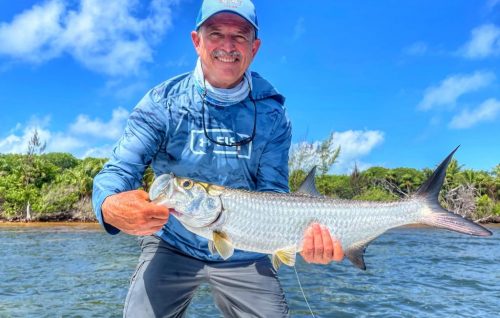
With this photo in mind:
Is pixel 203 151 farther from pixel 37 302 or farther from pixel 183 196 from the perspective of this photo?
pixel 37 302

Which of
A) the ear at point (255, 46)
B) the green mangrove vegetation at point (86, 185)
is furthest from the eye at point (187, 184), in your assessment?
the green mangrove vegetation at point (86, 185)

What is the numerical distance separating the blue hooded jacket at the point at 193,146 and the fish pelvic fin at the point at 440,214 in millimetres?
1351

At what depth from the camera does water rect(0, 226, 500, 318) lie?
422 inches

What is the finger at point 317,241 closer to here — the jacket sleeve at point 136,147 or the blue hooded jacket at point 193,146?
the blue hooded jacket at point 193,146

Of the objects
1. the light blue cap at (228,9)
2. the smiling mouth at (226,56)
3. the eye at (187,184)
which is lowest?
the eye at (187,184)

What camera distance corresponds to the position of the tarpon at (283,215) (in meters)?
3.58

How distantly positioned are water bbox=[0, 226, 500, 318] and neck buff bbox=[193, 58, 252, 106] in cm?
648

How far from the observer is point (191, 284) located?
4.44 metres

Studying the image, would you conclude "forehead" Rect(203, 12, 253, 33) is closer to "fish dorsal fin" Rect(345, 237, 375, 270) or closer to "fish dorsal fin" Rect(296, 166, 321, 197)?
"fish dorsal fin" Rect(296, 166, 321, 197)

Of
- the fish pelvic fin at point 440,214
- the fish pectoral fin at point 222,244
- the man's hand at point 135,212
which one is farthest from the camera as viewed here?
the fish pelvic fin at point 440,214

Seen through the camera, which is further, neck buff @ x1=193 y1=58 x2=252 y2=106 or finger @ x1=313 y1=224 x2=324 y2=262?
neck buff @ x1=193 y1=58 x2=252 y2=106

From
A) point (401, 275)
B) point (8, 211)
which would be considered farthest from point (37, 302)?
point (8, 211)

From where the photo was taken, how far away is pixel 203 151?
437 cm

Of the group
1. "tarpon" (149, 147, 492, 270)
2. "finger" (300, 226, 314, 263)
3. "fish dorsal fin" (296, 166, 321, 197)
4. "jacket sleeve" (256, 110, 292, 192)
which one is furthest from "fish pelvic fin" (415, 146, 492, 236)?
"jacket sleeve" (256, 110, 292, 192)
